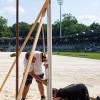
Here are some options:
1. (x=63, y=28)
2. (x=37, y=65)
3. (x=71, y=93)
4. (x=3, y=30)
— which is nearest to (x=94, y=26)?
(x=63, y=28)

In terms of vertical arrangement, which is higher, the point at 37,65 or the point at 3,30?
the point at 3,30

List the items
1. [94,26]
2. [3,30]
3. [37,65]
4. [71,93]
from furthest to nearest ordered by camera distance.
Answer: [94,26] < [3,30] < [37,65] < [71,93]

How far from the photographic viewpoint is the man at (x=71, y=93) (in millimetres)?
7105

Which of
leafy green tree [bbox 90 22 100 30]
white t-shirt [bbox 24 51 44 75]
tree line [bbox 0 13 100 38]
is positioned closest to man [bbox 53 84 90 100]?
white t-shirt [bbox 24 51 44 75]

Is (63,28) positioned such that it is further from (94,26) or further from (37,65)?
(37,65)

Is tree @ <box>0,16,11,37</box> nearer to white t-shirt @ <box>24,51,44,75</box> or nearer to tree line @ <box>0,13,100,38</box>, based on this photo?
tree line @ <box>0,13,100,38</box>

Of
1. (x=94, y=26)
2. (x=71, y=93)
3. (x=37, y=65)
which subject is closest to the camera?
(x=71, y=93)

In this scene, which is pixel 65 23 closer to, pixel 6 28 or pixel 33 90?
pixel 6 28

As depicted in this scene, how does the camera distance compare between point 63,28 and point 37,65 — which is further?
point 63,28

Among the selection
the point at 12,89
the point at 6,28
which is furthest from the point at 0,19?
the point at 12,89

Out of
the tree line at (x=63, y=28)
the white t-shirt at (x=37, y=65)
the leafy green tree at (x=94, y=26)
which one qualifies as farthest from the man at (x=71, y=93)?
the leafy green tree at (x=94, y=26)

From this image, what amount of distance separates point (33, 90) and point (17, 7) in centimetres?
699

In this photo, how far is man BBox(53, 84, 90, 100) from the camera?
7105 millimetres

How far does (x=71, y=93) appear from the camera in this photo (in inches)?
285
